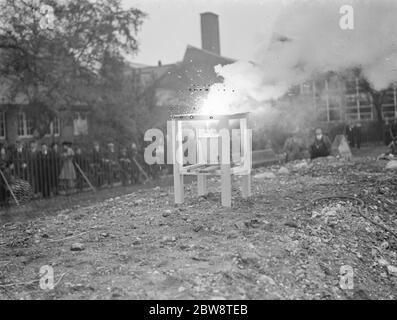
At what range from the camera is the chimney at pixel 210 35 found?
4100 cm

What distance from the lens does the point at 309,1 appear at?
10469 millimetres

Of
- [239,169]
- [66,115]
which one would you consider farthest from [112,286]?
[66,115]

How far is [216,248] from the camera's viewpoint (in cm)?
630

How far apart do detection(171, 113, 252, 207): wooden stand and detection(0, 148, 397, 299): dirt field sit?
0.39 meters

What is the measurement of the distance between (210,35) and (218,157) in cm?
3402

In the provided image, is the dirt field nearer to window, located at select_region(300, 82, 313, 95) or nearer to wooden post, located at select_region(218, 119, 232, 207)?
wooden post, located at select_region(218, 119, 232, 207)

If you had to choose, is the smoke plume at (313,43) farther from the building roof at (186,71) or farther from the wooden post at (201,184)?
the building roof at (186,71)

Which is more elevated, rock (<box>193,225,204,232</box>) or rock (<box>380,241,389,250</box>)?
rock (<box>193,225,204,232</box>)

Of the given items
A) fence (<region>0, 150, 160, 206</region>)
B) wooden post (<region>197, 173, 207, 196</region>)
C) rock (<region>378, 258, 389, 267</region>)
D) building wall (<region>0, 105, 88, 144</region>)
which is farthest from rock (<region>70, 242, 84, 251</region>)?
building wall (<region>0, 105, 88, 144</region>)

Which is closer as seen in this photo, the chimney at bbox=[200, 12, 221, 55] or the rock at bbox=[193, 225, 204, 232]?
the rock at bbox=[193, 225, 204, 232]

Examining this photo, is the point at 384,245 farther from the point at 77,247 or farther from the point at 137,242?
the point at 77,247

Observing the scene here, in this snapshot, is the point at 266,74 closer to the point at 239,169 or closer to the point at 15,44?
the point at 239,169

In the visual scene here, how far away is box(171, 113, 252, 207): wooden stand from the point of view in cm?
834
